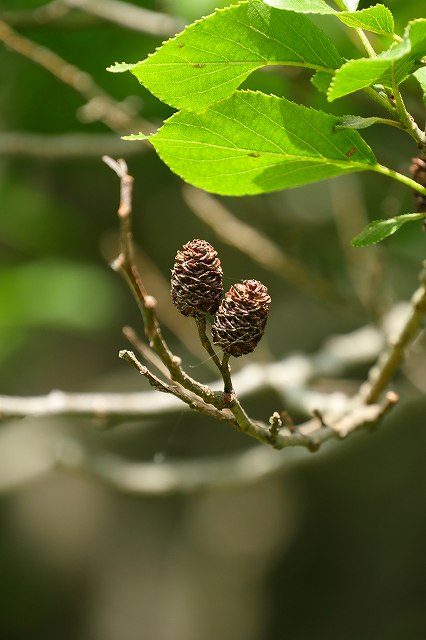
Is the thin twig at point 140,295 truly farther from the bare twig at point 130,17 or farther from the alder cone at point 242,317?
the bare twig at point 130,17

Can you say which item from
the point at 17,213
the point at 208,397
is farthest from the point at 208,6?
the point at 208,397

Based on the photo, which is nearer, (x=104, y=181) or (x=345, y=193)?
(x=345, y=193)

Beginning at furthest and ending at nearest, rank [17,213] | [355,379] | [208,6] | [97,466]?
[355,379] < [17,213] < [208,6] < [97,466]

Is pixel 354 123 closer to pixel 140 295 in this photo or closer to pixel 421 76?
pixel 421 76

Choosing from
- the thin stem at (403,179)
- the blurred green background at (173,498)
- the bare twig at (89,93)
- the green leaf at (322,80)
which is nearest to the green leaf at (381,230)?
the thin stem at (403,179)

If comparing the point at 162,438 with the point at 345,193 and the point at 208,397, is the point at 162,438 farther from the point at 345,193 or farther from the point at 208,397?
the point at 208,397

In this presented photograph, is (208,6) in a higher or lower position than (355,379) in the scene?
higher

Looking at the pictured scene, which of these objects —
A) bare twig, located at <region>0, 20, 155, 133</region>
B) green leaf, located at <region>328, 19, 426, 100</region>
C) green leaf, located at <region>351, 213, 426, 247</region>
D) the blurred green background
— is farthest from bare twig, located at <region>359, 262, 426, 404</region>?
the blurred green background
